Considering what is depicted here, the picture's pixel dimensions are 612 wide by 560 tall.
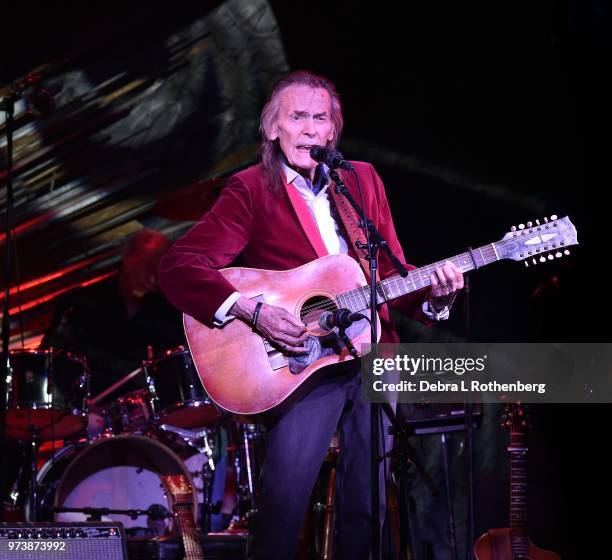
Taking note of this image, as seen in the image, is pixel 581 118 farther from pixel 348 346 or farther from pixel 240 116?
pixel 348 346

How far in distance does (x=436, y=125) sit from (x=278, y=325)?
11.6 ft

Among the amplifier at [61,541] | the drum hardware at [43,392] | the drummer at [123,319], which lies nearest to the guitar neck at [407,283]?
the amplifier at [61,541]

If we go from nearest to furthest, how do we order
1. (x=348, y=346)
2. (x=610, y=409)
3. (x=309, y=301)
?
(x=348, y=346) → (x=309, y=301) → (x=610, y=409)

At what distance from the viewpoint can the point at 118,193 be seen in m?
7.43

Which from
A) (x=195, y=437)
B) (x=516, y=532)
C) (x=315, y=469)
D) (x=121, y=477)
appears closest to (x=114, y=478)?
(x=121, y=477)

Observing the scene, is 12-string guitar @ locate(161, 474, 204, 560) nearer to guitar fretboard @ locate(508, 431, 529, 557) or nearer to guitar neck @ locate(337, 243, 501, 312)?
guitar fretboard @ locate(508, 431, 529, 557)

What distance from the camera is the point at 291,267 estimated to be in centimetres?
355

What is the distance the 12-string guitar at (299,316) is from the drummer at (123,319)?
3400 mm

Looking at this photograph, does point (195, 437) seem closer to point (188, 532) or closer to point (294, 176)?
point (188, 532)

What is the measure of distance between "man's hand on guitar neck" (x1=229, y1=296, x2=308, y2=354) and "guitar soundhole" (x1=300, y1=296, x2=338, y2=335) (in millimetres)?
102

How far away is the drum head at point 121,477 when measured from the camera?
6039mm

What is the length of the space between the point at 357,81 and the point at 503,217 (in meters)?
1.62

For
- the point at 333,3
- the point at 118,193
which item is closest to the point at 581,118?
the point at 333,3

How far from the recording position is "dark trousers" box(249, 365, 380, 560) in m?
3.17
